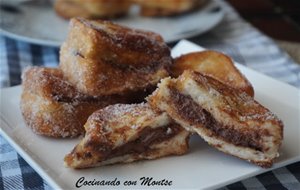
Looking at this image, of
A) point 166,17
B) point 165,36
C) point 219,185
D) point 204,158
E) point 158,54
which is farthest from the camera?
point 166,17

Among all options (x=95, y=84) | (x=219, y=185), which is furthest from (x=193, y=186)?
(x=95, y=84)

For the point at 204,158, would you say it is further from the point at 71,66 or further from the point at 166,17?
the point at 166,17

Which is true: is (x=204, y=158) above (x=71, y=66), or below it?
below

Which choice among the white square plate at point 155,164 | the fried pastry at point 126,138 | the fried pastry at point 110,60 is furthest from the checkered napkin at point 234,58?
the fried pastry at point 110,60

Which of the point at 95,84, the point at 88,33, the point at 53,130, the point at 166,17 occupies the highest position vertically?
the point at 88,33

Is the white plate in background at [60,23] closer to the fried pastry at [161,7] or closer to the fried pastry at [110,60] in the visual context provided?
the fried pastry at [161,7]

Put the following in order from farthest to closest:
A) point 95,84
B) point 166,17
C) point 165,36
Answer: point 166,17, point 165,36, point 95,84

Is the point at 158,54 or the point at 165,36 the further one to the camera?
the point at 165,36
